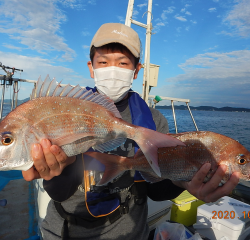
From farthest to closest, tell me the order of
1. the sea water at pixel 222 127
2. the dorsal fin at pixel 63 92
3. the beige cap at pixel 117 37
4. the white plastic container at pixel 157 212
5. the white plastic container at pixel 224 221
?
the sea water at pixel 222 127, the white plastic container at pixel 157 212, the white plastic container at pixel 224 221, the beige cap at pixel 117 37, the dorsal fin at pixel 63 92

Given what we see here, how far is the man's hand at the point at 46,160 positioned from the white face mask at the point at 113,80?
1.10 m

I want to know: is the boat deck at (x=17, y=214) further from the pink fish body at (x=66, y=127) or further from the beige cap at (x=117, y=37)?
the beige cap at (x=117, y=37)

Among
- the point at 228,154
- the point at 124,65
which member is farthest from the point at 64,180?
the point at 228,154

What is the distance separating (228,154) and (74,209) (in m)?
1.92

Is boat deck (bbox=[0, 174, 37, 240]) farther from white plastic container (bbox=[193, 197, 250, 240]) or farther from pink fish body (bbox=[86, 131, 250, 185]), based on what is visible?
white plastic container (bbox=[193, 197, 250, 240])

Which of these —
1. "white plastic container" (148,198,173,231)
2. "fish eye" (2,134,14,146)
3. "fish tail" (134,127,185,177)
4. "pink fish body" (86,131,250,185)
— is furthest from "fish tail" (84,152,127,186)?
"white plastic container" (148,198,173,231)

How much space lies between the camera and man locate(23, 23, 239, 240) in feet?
5.90

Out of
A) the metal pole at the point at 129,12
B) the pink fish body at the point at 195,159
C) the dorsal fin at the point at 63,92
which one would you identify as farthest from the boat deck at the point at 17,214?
the metal pole at the point at 129,12

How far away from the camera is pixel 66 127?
1556 mm

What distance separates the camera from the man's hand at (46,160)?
4.85ft

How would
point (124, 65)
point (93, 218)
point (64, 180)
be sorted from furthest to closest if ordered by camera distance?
point (124, 65), point (93, 218), point (64, 180)

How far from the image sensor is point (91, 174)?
81.7 inches

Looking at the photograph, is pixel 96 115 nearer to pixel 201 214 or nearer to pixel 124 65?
pixel 124 65

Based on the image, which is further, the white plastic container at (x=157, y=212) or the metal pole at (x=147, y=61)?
the metal pole at (x=147, y=61)
